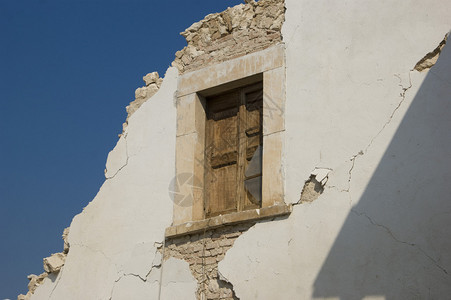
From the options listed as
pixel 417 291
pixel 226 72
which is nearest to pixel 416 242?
pixel 417 291

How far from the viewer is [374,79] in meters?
6.80

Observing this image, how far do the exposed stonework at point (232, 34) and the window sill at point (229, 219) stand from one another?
1748 millimetres

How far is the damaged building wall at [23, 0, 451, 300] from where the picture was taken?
618cm

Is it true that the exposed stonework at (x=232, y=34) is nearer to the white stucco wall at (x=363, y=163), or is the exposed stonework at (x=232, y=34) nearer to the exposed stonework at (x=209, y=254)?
the white stucco wall at (x=363, y=163)

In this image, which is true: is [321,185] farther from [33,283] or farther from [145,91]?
[33,283]

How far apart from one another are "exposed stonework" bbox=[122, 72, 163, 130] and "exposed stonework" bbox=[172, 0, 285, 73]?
299 millimetres

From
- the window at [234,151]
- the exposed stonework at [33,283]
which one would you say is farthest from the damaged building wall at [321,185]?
the window at [234,151]

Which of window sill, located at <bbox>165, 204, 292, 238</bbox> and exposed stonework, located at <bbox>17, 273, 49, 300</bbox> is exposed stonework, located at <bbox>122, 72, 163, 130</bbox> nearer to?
window sill, located at <bbox>165, 204, 292, 238</bbox>

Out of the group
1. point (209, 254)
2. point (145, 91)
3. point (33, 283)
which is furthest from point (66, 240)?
point (209, 254)

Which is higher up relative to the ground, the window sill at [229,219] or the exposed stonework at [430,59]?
the exposed stonework at [430,59]

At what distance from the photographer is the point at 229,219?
7125 mm

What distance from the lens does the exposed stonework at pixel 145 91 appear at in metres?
8.47

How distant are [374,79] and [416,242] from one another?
1.56 metres

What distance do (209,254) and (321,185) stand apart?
128cm
